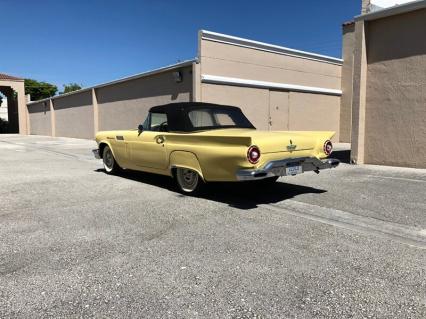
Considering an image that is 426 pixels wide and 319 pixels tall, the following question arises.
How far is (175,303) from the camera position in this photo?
2768mm

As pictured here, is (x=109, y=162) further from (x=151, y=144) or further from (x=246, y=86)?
(x=246, y=86)

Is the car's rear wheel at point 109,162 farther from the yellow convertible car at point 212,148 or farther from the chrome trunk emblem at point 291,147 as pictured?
the chrome trunk emblem at point 291,147

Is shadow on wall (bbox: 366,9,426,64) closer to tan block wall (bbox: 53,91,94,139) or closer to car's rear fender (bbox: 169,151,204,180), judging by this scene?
car's rear fender (bbox: 169,151,204,180)

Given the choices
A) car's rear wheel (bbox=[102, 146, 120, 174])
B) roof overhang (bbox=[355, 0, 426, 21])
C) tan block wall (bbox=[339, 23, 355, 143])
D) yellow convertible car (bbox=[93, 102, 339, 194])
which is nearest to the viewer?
yellow convertible car (bbox=[93, 102, 339, 194])

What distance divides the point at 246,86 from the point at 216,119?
310 inches

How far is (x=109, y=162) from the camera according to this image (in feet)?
28.0

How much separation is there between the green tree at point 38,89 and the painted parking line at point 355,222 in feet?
242

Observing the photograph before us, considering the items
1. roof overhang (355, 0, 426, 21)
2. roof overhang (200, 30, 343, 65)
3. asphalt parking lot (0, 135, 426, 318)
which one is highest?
Result: roof overhang (200, 30, 343, 65)

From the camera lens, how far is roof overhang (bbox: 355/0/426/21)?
875cm

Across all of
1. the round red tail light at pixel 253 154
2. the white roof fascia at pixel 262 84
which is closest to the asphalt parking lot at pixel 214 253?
the round red tail light at pixel 253 154

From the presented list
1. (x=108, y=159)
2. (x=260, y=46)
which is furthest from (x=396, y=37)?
(x=108, y=159)

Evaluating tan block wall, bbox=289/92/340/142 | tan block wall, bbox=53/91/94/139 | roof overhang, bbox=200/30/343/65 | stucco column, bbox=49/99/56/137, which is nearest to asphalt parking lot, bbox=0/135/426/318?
roof overhang, bbox=200/30/343/65

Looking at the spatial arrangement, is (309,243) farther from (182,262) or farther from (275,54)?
(275,54)

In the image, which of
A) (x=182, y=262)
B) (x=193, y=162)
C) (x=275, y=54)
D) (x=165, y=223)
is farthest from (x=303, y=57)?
(x=182, y=262)
